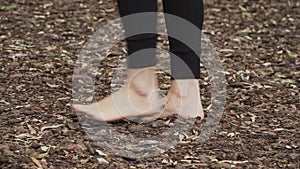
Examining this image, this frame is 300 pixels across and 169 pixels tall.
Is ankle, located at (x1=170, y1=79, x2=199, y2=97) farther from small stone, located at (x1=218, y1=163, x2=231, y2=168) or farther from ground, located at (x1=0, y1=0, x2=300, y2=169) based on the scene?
small stone, located at (x1=218, y1=163, x2=231, y2=168)

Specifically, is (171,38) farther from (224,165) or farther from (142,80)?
(224,165)

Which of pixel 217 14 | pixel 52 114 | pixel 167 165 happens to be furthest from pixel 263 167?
pixel 217 14

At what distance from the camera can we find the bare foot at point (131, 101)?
262 cm

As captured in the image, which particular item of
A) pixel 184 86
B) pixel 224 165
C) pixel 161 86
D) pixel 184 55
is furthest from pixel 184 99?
pixel 161 86

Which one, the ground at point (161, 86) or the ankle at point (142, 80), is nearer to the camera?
the ground at point (161, 86)

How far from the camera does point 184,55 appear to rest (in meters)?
2.61

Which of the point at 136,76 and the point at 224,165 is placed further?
the point at 136,76

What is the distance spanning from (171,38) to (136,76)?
0.59 feet

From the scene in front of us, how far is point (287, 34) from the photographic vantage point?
14.0 ft

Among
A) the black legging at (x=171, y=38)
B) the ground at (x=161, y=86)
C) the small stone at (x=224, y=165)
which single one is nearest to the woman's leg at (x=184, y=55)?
the black legging at (x=171, y=38)

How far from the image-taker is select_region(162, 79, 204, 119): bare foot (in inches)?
104

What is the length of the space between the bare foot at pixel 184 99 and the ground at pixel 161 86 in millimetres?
80

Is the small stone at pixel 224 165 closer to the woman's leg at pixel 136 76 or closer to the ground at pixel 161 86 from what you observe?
the ground at pixel 161 86

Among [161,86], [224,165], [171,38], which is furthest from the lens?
[161,86]
